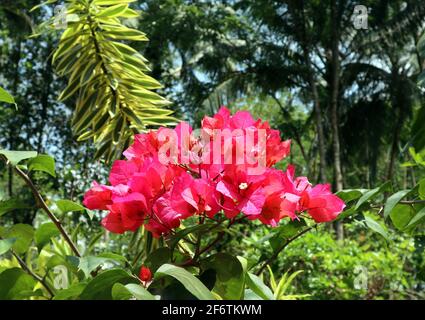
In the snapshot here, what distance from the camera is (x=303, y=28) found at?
11797 millimetres

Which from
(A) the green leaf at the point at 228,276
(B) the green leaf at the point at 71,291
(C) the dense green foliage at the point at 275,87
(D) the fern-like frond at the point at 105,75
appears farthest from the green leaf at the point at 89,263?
(C) the dense green foliage at the point at 275,87

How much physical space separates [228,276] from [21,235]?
0.36m

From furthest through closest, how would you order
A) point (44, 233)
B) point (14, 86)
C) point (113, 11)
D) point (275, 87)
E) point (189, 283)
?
point (14, 86), point (275, 87), point (113, 11), point (44, 233), point (189, 283)

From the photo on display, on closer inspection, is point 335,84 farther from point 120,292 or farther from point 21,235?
point 120,292

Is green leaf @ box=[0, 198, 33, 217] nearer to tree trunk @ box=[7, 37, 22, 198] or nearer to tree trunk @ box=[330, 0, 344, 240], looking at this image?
tree trunk @ box=[330, 0, 344, 240]

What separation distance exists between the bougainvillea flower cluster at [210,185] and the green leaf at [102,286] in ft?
0.35

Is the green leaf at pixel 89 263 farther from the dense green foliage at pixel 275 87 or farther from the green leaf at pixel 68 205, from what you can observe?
the dense green foliage at pixel 275 87

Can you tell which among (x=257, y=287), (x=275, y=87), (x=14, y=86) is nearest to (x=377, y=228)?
(x=257, y=287)

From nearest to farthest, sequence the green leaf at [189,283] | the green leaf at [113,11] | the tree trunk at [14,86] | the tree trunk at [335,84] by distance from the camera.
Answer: the green leaf at [189,283], the green leaf at [113,11], the tree trunk at [335,84], the tree trunk at [14,86]

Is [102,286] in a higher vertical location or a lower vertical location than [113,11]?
lower

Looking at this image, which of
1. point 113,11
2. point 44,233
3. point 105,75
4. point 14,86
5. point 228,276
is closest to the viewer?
point 228,276

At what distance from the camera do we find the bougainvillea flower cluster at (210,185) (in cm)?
69

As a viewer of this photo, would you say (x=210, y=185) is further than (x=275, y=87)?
No

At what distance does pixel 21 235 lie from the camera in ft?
2.88
